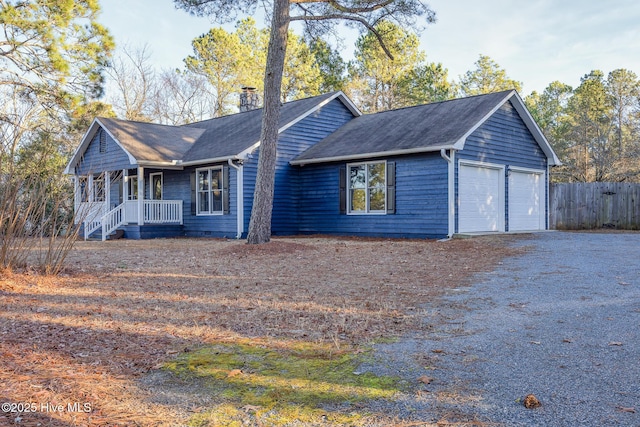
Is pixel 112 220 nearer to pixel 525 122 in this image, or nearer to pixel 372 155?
pixel 372 155

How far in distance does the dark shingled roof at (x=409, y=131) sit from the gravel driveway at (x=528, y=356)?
8052 millimetres

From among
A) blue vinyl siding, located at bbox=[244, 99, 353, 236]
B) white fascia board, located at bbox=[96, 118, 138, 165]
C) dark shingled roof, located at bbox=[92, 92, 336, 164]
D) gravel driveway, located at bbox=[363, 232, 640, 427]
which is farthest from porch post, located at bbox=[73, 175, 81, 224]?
blue vinyl siding, located at bbox=[244, 99, 353, 236]

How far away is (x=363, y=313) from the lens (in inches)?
195

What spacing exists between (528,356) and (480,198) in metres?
12.0

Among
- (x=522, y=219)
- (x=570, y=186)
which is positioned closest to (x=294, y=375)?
(x=522, y=219)

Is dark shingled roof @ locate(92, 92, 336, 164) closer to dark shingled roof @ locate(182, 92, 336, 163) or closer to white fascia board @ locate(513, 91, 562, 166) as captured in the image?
dark shingled roof @ locate(182, 92, 336, 163)

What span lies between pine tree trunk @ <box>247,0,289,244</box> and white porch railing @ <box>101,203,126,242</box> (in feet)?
25.2

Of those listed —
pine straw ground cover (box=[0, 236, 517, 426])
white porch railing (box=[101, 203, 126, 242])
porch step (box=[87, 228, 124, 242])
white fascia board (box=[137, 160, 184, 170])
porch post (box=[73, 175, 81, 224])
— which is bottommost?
pine straw ground cover (box=[0, 236, 517, 426])

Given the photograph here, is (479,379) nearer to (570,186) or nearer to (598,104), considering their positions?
(570,186)

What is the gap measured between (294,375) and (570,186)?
61.8 feet

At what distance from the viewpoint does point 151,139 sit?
19031 millimetres

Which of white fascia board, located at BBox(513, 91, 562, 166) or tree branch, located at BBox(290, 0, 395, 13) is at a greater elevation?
tree branch, located at BBox(290, 0, 395, 13)

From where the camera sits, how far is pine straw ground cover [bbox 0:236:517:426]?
110 inches

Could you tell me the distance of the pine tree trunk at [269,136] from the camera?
38.7 feet
